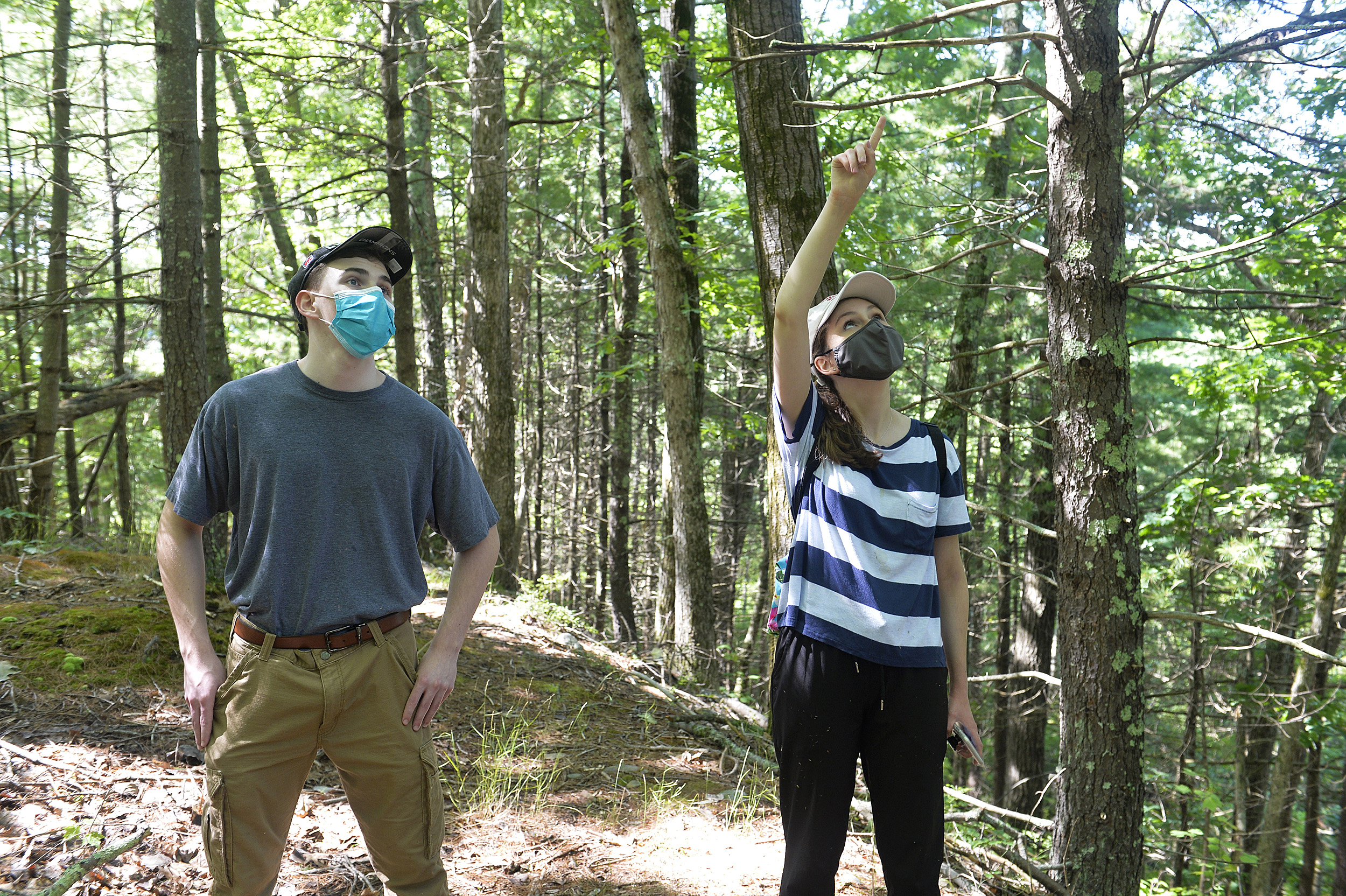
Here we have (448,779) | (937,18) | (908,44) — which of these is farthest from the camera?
(448,779)

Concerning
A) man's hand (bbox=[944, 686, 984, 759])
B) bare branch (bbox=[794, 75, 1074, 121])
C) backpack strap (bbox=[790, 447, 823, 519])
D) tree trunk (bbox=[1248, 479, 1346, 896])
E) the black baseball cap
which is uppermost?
bare branch (bbox=[794, 75, 1074, 121])

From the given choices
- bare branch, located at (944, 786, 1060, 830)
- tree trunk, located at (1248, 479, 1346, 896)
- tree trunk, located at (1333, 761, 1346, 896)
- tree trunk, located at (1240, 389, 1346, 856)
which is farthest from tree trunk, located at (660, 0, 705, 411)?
tree trunk, located at (1333, 761, 1346, 896)

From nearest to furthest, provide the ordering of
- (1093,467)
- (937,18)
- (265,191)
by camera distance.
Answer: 1. (937,18)
2. (1093,467)
3. (265,191)

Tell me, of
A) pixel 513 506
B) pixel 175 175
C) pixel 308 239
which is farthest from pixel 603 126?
pixel 175 175

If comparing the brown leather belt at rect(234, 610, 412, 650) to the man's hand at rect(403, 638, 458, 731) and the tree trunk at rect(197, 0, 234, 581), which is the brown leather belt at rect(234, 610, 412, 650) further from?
the tree trunk at rect(197, 0, 234, 581)

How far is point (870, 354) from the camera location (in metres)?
2.40

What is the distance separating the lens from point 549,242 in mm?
15711

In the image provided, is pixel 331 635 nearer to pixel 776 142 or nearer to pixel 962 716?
pixel 962 716

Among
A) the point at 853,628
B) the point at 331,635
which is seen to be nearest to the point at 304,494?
the point at 331,635

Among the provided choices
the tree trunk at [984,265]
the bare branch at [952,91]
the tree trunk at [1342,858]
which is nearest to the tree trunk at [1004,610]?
the tree trunk at [984,265]

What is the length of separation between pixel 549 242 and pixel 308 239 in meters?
4.55

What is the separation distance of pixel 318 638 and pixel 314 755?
12.8 inches

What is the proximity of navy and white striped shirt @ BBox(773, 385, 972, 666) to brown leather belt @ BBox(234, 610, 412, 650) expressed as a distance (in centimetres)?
119

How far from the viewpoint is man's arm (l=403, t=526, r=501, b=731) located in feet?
7.31
